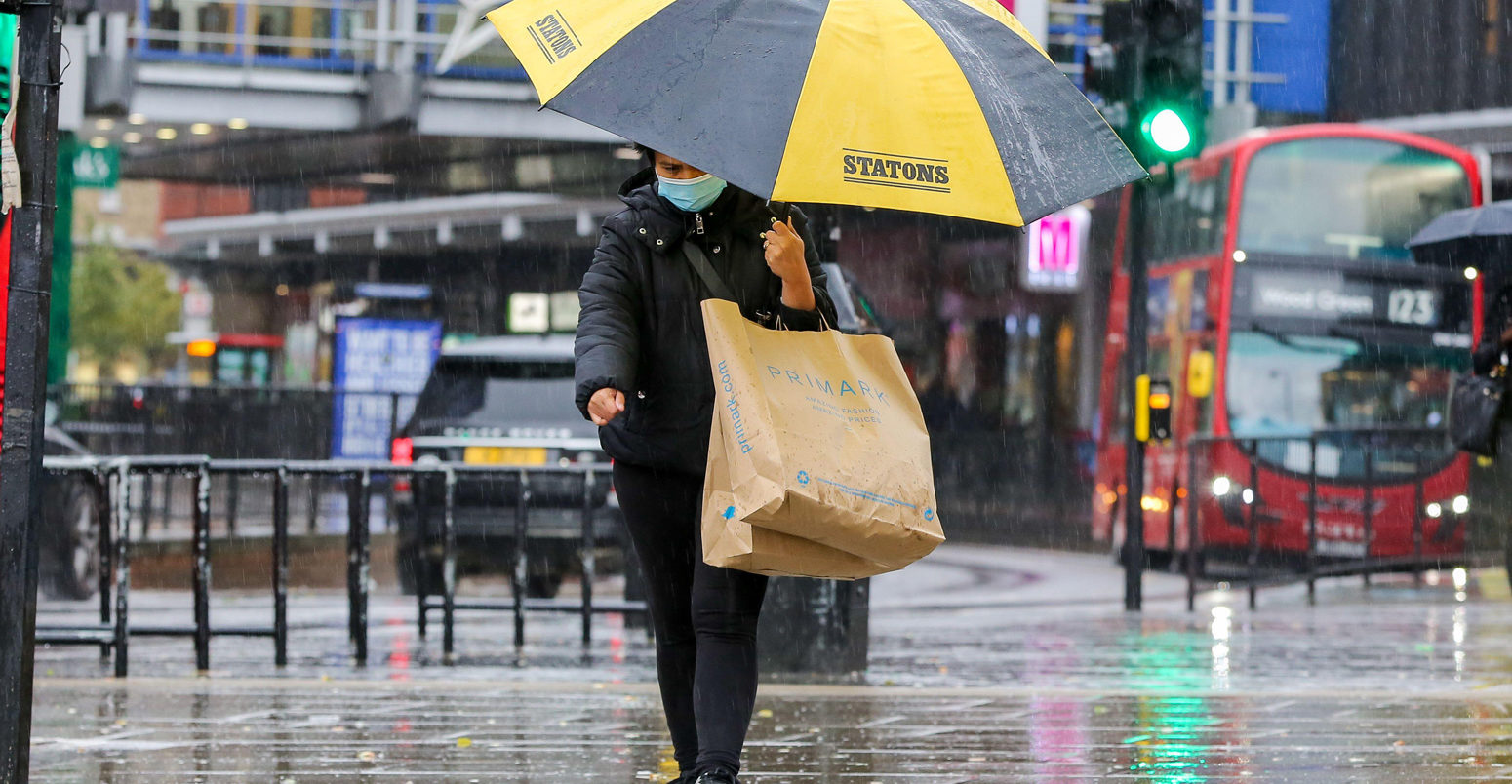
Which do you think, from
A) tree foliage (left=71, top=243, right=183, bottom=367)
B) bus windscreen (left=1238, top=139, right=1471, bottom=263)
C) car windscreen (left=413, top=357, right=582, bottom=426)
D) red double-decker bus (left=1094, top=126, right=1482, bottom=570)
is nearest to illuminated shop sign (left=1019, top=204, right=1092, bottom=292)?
red double-decker bus (left=1094, top=126, right=1482, bottom=570)

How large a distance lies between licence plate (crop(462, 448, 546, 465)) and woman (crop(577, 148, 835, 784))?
22.1ft

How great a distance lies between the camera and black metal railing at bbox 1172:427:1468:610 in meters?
13.2

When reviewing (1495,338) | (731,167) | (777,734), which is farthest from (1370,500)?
(731,167)

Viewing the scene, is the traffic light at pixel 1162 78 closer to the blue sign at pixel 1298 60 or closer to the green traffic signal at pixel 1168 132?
the green traffic signal at pixel 1168 132

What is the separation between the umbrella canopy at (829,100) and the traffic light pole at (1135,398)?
7.98 m

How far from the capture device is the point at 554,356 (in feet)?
38.8

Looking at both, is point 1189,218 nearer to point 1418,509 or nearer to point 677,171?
point 1418,509

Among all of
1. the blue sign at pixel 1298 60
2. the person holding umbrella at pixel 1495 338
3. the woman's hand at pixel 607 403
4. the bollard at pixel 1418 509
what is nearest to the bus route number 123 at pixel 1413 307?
the bollard at pixel 1418 509

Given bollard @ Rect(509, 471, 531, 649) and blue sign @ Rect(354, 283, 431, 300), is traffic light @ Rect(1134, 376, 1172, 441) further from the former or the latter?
blue sign @ Rect(354, 283, 431, 300)

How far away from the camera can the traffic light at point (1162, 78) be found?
1169 cm

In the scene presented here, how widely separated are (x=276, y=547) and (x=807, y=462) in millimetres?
5012

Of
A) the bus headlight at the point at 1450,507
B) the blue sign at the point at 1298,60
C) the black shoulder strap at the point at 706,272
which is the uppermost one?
the blue sign at the point at 1298,60

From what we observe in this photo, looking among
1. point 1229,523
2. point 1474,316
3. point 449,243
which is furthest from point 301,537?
point 449,243

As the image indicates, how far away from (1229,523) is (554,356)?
6.46m
